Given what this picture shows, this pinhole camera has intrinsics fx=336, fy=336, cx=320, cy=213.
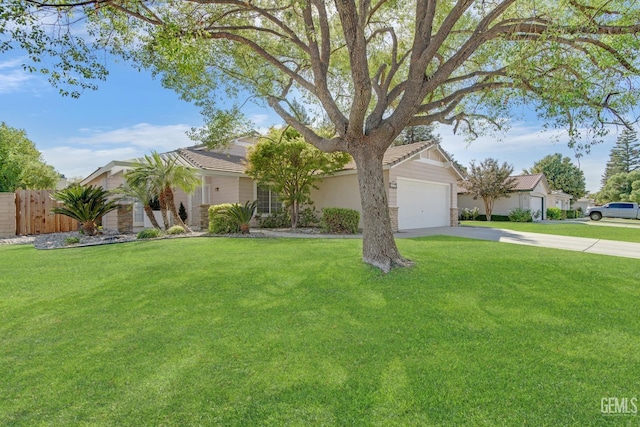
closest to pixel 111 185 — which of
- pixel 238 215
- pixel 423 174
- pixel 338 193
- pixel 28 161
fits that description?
pixel 238 215

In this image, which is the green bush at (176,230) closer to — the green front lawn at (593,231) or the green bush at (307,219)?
the green bush at (307,219)

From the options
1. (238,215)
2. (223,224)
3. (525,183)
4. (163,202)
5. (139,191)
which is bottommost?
(223,224)

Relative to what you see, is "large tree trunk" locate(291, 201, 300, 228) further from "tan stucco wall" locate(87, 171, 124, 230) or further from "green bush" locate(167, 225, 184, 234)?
"tan stucco wall" locate(87, 171, 124, 230)

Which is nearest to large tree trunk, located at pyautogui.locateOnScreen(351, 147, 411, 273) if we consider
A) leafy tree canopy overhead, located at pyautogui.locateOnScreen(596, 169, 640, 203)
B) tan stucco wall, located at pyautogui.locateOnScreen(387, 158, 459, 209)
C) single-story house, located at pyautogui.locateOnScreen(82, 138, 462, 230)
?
single-story house, located at pyautogui.locateOnScreen(82, 138, 462, 230)

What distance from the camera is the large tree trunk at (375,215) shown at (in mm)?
A: 6715

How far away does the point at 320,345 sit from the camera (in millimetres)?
3551

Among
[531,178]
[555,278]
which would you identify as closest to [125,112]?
[555,278]

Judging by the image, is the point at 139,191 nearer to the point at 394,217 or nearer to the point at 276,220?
the point at 276,220

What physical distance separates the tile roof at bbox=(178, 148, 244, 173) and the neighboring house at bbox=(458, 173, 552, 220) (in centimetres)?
2003

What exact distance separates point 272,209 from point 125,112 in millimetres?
8121

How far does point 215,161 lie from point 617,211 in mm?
34987

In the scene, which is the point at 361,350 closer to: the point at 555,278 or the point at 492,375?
the point at 492,375

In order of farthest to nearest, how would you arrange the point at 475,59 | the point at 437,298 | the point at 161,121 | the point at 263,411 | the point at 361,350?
the point at 161,121
the point at 475,59
the point at 437,298
the point at 361,350
the point at 263,411

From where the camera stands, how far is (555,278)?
5980 mm
